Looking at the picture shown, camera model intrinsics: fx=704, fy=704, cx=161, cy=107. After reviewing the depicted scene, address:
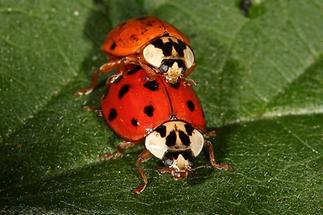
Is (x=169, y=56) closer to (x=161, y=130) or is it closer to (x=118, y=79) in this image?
(x=118, y=79)

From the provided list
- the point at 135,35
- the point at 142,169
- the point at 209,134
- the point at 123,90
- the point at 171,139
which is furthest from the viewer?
the point at 135,35

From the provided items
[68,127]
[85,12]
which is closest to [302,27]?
[85,12]

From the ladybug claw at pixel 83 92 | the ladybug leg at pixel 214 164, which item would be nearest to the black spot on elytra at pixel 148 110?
the ladybug leg at pixel 214 164

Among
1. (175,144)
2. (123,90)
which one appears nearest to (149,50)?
(123,90)

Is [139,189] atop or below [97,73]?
below

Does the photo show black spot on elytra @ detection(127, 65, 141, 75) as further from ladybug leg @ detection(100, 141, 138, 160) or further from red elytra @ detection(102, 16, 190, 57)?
ladybug leg @ detection(100, 141, 138, 160)

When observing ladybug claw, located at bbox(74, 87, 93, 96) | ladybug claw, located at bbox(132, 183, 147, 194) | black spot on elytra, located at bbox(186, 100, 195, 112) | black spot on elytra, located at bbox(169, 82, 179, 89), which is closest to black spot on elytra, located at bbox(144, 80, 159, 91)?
black spot on elytra, located at bbox(169, 82, 179, 89)

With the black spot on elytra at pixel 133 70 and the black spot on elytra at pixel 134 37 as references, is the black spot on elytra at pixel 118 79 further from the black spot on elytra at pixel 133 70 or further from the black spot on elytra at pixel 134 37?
the black spot on elytra at pixel 134 37
